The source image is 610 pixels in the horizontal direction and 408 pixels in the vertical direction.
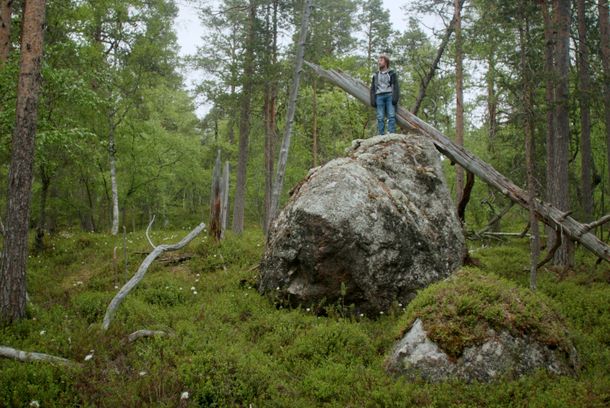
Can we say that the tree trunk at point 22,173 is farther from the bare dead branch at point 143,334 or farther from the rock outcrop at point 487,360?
the rock outcrop at point 487,360

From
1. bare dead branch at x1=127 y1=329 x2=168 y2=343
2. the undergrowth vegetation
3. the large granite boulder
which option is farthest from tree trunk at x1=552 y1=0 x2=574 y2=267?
bare dead branch at x1=127 y1=329 x2=168 y2=343

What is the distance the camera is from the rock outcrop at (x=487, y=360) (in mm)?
6266

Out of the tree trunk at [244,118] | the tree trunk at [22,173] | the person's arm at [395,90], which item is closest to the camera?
the tree trunk at [22,173]

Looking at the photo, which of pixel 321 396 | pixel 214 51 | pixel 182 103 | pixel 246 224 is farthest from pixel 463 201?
pixel 246 224

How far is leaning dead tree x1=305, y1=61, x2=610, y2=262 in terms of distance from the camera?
10375 mm

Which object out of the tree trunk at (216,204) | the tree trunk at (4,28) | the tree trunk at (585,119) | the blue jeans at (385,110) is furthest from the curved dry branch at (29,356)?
the tree trunk at (585,119)

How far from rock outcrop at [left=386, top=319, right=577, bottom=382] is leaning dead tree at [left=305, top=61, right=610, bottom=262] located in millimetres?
4678

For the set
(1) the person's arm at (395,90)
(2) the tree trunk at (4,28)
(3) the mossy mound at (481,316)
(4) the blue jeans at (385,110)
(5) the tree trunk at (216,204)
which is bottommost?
(3) the mossy mound at (481,316)

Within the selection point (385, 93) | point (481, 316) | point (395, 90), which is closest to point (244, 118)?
point (385, 93)

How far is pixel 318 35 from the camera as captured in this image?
19.3m

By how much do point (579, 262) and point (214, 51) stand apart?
742 inches

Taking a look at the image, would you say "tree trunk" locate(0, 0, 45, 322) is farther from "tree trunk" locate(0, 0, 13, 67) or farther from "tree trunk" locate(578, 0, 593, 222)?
"tree trunk" locate(578, 0, 593, 222)

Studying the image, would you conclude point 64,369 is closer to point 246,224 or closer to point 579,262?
point 579,262

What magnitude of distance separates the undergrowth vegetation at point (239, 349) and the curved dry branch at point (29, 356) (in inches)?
4.9
